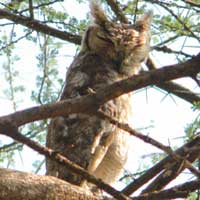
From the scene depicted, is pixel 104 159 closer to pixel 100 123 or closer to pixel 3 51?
pixel 100 123

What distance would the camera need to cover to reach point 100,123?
352 centimetres

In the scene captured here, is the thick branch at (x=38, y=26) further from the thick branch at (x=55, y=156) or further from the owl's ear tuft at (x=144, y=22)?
the thick branch at (x=55, y=156)

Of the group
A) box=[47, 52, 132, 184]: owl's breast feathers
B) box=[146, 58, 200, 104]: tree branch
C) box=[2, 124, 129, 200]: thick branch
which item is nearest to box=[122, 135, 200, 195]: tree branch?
box=[2, 124, 129, 200]: thick branch

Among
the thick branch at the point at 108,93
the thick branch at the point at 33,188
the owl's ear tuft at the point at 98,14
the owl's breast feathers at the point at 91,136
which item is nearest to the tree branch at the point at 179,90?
the owl's ear tuft at the point at 98,14

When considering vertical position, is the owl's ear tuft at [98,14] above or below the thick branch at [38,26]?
above

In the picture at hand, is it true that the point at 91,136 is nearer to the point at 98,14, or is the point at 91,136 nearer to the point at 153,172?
the point at 98,14

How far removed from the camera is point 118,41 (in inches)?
166

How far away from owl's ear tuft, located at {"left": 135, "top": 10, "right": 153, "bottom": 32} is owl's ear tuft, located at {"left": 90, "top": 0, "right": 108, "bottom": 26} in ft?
0.85

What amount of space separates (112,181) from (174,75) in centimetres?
194

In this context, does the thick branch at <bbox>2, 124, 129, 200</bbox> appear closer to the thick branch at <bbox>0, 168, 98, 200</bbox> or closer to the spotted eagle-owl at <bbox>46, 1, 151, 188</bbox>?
the thick branch at <bbox>0, 168, 98, 200</bbox>

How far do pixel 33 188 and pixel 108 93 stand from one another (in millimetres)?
402

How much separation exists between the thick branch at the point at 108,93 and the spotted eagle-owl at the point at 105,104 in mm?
1181

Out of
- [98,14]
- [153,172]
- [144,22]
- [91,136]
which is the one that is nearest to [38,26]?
[98,14]

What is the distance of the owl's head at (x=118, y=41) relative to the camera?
4.12 metres
